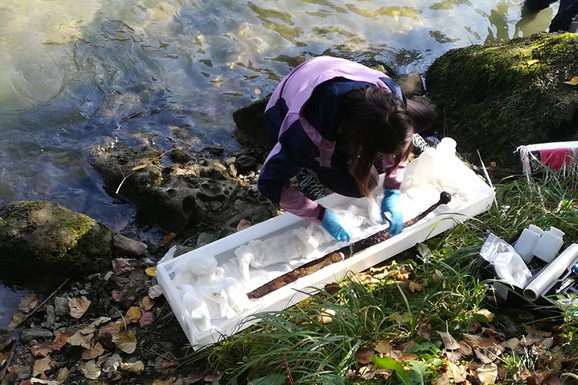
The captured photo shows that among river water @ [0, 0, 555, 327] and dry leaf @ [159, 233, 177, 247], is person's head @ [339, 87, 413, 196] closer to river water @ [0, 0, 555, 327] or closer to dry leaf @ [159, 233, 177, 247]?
dry leaf @ [159, 233, 177, 247]

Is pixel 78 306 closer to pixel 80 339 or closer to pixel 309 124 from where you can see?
pixel 80 339

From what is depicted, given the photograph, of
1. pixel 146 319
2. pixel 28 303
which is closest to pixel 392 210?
pixel 146 319

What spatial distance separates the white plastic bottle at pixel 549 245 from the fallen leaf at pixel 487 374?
803 millimetres

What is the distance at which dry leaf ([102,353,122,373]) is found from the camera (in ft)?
8.61

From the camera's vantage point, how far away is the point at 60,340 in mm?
2775

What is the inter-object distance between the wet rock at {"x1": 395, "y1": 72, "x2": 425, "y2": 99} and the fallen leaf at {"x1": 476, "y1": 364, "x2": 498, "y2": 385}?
2.98 metres

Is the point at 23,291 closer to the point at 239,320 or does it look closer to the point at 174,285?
the point at 174,285

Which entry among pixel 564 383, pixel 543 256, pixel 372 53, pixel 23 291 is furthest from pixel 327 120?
pixel 372 53

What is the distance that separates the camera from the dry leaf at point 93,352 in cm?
269

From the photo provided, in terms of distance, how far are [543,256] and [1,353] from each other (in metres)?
3.22

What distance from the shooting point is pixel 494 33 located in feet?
20.0

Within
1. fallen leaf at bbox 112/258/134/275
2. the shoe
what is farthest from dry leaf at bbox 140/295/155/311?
the shoe

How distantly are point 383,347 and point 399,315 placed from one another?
265 millimetres

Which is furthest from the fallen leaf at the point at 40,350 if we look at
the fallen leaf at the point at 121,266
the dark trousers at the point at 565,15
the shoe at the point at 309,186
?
the dark trousers at the point at 565,15
